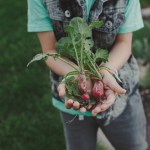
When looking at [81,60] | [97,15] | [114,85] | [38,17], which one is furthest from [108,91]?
[38,17]

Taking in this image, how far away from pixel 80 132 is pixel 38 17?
550 mm

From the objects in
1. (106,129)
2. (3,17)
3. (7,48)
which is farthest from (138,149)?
(3,17)

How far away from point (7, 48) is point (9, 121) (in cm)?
90

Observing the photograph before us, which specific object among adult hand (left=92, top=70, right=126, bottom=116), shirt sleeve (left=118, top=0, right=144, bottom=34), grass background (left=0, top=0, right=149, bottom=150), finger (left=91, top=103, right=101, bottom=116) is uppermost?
shirt sleeve (left=118, top=0, right=144, bottom=34)

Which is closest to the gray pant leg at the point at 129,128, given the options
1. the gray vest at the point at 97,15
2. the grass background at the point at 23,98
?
the gray vest at the point at 97,15

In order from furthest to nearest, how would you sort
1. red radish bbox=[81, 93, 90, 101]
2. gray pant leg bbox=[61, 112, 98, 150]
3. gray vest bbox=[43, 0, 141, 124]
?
gray pant leg bbox=[61, 112, 98, 150] → gray vest bbox=[43, 0, 141, 124] → red radish bbox=[81, 93, 90, 101]

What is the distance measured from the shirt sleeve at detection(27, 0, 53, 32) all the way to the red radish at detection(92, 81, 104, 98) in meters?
0.35

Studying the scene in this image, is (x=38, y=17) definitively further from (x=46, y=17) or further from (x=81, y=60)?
(x=81, y=60)

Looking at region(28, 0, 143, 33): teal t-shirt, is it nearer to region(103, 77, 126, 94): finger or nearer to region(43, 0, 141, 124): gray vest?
region(43, 0, 141, 124): gray vest

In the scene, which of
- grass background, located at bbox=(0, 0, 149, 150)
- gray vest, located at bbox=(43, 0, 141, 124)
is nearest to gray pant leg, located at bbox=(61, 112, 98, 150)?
gray vest, located at bbox=(43, 0, 141, 124)

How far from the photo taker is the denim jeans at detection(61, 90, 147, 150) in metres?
1.89

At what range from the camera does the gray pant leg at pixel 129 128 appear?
190 centimetres

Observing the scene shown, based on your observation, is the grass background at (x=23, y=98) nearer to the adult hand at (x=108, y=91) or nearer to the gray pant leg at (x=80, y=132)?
the gray pant leg at (x=80, y=132)

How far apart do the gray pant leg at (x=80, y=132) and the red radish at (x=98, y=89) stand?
0.41 metres
